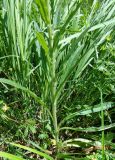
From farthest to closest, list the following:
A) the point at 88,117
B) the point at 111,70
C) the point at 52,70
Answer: the point at 88,117
the point at 111,70
the point at 52,70

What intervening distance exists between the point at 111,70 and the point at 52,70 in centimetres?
34

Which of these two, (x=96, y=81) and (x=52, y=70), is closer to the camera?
(x=52, y=70)

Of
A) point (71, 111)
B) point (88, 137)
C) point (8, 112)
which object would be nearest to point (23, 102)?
point (8, 112)

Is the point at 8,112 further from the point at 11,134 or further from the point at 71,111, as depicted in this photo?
the point at 71,111

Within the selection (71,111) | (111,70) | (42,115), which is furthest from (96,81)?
(42,115)

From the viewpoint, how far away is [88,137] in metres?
1.53

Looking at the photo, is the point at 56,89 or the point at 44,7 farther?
the point at 56,89

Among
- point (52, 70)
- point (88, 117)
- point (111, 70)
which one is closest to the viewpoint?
point (52, 70)

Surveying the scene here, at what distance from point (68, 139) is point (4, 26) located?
623 millimetres

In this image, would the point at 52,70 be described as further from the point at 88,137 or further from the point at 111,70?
the point at 88,137

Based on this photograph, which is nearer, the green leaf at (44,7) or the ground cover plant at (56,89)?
the green leaf at (44,7)

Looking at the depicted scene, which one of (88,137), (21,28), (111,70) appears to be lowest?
(88,137)

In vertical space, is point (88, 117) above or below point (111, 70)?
below

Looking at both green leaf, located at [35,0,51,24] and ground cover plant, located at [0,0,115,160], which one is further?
ground cover plant, located at [0,0,115,160]
